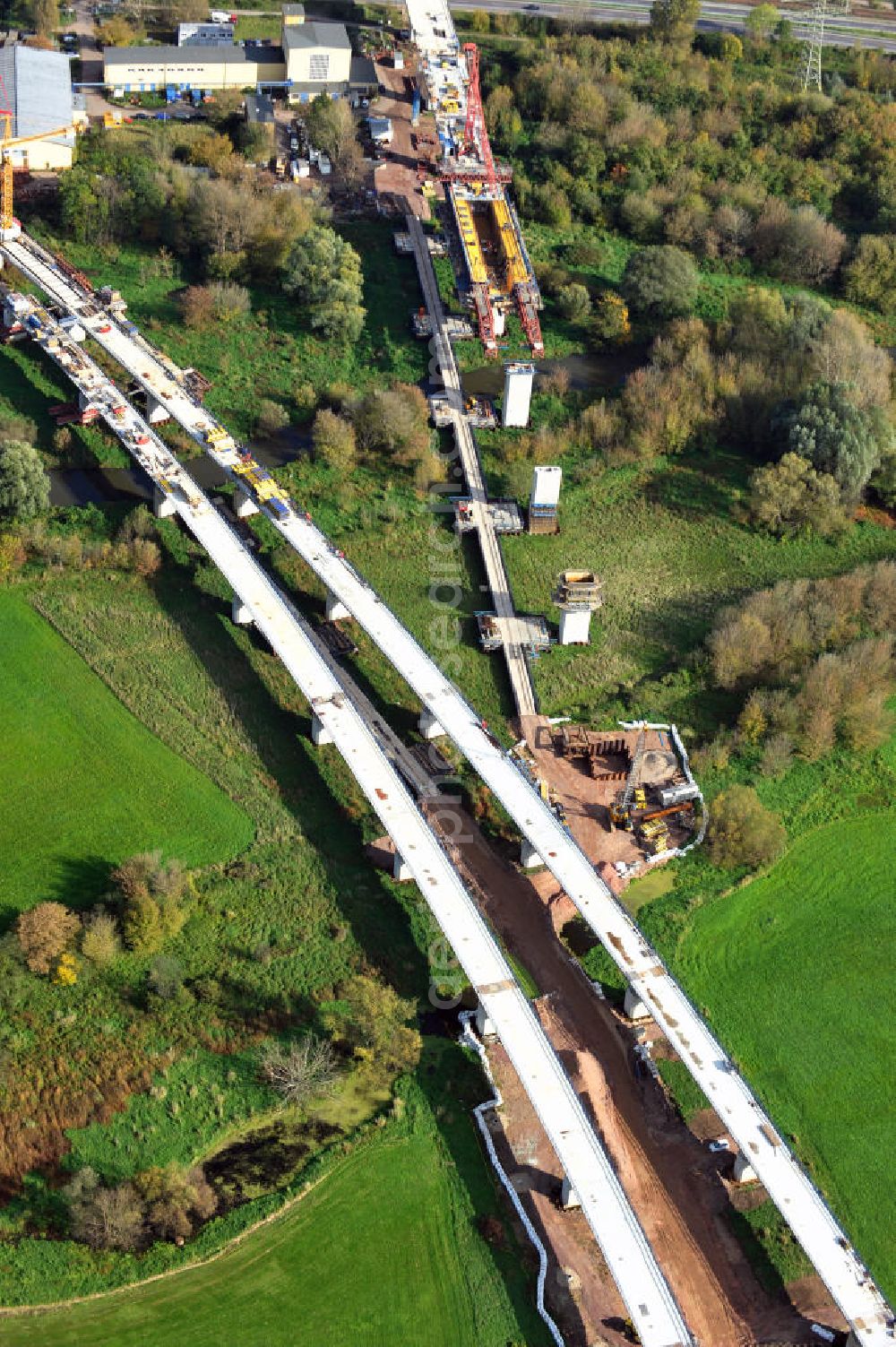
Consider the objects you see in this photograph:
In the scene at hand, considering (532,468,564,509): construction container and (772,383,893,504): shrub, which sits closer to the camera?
(532,468,564,509): construction container

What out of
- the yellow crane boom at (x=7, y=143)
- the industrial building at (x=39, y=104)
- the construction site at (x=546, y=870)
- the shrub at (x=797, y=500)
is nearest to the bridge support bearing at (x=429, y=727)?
the construction site at (x=546, y=870)

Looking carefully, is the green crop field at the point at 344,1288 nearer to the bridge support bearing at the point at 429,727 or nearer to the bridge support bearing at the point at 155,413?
the bridge support bearing at the point at 429,727

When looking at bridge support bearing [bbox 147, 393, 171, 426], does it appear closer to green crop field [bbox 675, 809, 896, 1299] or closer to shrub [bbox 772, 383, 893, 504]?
shrub [bbox 772, 383, 893, 504]

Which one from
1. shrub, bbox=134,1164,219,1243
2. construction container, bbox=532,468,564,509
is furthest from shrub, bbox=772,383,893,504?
shrub, bbox=134,1164,219,1243

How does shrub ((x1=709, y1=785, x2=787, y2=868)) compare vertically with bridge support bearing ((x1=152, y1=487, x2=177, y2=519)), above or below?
below

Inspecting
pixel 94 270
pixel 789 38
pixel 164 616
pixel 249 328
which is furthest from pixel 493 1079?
pixel 789 38

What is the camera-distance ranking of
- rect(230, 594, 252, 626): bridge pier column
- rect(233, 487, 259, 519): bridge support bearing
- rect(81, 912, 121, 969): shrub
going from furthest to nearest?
rect(233, 487, 259, 519): bridge support bearing → rect(230, 594, 252, 626): bridge pier column → rect(81, 912, 121, 969): shrub
